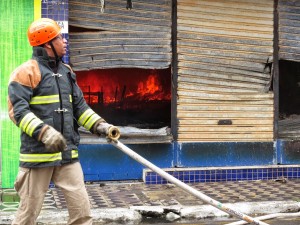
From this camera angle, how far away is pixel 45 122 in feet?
17.9

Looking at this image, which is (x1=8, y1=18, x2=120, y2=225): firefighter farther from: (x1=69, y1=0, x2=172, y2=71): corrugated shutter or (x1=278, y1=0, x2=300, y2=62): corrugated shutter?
(x1=278, y1=0, x2=300, y2=62): corrugated shutter

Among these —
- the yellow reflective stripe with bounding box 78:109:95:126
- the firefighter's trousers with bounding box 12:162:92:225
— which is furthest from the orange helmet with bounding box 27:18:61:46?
the firefighter's trousers with bounding box 12:162:92:225

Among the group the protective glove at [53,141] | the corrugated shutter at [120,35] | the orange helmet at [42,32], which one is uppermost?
the corrugated shutter at [120,35]

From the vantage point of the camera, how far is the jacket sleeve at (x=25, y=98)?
16.9 ft

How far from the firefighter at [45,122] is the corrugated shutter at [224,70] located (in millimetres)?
4488

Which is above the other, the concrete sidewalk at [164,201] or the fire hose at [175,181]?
the fire hose at [175,181]

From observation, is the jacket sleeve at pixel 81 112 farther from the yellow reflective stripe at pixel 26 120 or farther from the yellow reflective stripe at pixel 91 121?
the yellow reflective stripe at pixel 26 120

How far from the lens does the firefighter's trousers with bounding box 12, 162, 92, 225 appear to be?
542 centimetres

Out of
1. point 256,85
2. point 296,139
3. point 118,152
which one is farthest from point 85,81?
point 296,139

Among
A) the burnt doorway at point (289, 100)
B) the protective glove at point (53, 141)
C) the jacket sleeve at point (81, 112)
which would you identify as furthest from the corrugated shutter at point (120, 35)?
the protective glove at point (53, 141)

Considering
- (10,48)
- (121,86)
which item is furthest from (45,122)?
(121,86)

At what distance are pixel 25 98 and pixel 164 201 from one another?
382cm

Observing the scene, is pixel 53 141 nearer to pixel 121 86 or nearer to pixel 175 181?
pixel 175 181

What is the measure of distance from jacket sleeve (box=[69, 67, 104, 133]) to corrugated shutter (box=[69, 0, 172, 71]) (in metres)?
3.91
